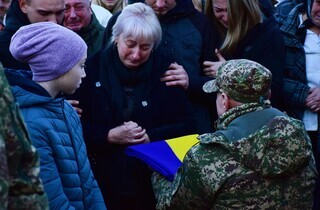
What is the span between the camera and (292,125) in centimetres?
332

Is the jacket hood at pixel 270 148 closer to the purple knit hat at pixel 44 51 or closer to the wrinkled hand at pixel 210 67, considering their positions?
the purple knit hat at pixel 44 51

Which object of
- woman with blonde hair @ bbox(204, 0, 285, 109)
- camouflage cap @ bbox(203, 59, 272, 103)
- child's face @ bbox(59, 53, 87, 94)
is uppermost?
child's face @ bbox(59, 53, 87, 94)

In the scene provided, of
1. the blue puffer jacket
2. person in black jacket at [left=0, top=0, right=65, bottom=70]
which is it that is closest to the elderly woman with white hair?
person in black jacket at [left=0, top=0, right=65, bottom=70]

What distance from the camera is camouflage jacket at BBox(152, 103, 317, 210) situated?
10.8 feet

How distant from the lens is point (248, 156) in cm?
329

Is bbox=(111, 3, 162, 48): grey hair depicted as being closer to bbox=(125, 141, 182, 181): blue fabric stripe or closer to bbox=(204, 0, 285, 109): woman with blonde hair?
bbox=(125, 141, 182, 181): blue fabric stripe

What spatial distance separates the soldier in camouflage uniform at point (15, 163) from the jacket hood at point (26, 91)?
112 cm

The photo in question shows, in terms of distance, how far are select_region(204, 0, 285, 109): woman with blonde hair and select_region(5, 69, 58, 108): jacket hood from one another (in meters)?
2.07

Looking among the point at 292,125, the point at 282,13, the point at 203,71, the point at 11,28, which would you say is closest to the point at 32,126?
the point at 292,125

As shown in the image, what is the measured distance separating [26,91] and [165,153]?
3.98ft

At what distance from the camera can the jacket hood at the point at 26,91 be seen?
2.98 metres

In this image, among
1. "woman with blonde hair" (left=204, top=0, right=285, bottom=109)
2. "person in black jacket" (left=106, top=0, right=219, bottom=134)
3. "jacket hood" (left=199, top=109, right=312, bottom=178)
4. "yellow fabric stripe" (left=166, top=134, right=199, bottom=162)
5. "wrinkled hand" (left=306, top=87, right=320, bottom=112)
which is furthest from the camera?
"wrinkled hand" (left=306, top=87, right=320, bottom=112)

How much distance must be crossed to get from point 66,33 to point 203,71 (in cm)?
179

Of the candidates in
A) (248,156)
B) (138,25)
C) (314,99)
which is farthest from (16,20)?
(314,99)
